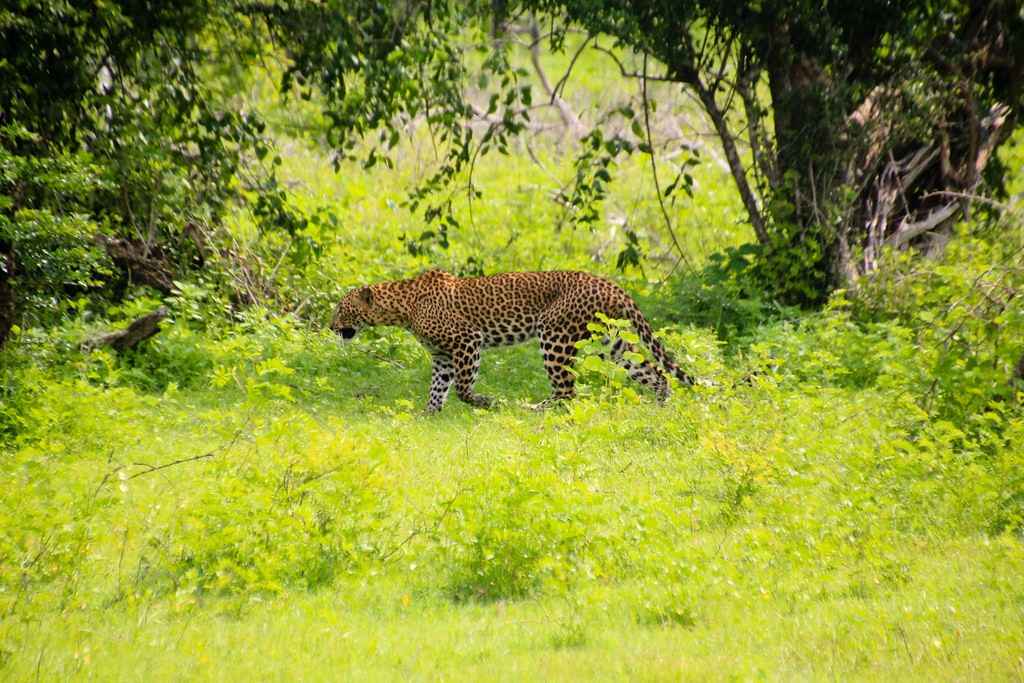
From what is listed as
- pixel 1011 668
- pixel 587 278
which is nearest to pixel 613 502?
pixel 1011 668

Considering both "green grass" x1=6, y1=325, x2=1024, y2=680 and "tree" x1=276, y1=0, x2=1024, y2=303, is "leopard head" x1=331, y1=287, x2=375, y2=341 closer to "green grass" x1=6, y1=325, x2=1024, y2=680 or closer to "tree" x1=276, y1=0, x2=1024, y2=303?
"tree" x1=276, y1=0, x2=1024, y2=303

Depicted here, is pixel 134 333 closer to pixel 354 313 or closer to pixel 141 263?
pixel 141 263

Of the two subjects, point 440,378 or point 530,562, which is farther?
point 440,378

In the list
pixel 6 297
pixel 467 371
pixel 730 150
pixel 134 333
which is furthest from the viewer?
pixel 730 150

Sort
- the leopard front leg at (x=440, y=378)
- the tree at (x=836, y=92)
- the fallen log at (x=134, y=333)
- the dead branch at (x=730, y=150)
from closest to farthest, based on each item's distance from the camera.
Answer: the fallen log at (x=134, y=333) < the leopard front leg at (x=440, y=378) < the tree at (x=836, y=92) < the dead branch at (x=730, y=150)

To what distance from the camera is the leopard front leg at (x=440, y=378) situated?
1305 cm

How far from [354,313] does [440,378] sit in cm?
131

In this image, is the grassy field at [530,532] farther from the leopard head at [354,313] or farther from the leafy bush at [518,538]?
the leopard head at [354,313]

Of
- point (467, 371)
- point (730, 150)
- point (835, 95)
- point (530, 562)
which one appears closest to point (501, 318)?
point (467, 371)

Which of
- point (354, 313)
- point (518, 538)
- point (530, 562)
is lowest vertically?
point (530, 562)

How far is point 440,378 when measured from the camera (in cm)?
1329

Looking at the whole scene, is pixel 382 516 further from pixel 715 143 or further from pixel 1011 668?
pixel 715 143

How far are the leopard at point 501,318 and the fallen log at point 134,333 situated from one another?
78.5 inches

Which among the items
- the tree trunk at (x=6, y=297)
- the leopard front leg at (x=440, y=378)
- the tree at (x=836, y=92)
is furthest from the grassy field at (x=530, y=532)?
the tree at (x=836, y=92)
